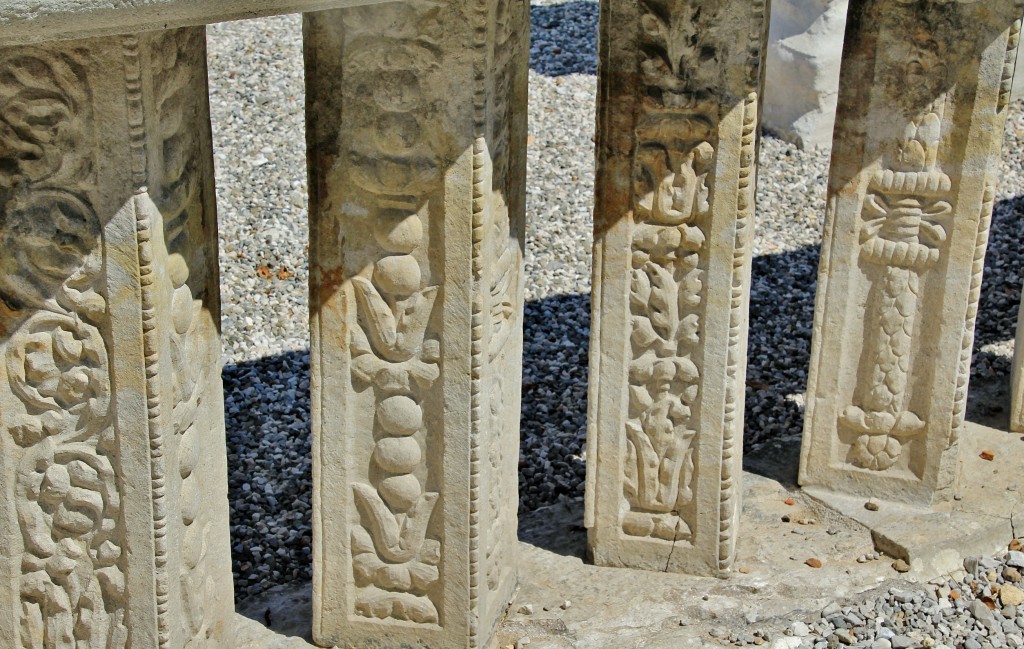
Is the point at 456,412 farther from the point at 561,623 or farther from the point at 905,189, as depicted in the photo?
the point at 905,189

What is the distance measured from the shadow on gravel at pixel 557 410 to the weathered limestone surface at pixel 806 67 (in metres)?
1.81

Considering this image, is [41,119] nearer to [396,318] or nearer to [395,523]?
[396,318]

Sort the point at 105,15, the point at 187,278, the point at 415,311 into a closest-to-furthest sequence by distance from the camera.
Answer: the point at 105,15, the point at 187,278, the point at 415,311

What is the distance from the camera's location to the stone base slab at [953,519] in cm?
599

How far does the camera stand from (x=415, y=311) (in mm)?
4781

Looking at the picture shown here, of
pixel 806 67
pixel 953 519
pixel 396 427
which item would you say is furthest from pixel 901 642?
pixel 806 67

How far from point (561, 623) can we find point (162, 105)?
92.3 inches

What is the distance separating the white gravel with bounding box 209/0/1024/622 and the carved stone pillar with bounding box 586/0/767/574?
83cm

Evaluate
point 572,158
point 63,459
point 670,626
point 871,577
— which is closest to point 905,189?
point 871,577

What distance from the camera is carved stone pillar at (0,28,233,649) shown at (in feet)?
13.3

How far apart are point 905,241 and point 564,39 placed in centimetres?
593

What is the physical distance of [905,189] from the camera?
5.89m

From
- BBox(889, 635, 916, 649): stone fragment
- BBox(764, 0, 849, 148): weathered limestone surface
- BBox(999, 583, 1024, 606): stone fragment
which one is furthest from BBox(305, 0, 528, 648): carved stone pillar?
BBox(764, 0, 849, 148): weathered limestone surface

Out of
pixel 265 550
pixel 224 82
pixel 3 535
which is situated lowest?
pixel 265 550
